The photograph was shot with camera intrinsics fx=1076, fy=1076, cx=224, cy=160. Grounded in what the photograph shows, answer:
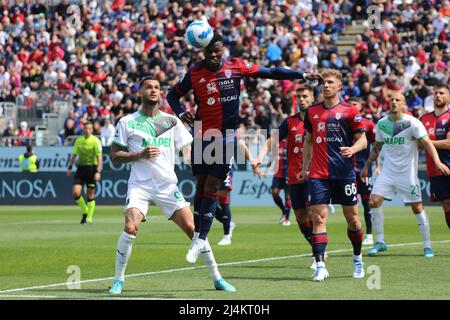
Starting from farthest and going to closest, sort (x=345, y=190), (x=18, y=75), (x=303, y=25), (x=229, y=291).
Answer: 1. (x=18, y=75)
2. (x=303, y=25)
3. (x=345, y=190)
4. (x=229, y=291)

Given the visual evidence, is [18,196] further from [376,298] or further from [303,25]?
[376,298]

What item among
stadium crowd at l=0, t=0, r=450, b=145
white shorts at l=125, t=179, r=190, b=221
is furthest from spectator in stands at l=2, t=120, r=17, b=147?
white shorts at l=125, t=179, r=190, b=221

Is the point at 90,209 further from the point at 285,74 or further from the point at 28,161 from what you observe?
the point at 285,74

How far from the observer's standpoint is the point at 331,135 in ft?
43.7

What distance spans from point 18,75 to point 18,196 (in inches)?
317

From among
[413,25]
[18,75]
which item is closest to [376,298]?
→ [413,25]

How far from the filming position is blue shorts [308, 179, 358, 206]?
1324 cm

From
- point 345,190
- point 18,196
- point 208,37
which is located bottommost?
point 18,196

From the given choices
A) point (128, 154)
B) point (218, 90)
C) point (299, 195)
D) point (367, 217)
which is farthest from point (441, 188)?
point (128, 154)

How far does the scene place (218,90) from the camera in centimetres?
1364

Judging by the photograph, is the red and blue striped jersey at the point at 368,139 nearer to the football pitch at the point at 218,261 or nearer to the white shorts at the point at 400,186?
the football pitch at the point at 218,261

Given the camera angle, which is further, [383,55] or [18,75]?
[18,75]

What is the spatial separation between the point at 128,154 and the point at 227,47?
29.4 metres

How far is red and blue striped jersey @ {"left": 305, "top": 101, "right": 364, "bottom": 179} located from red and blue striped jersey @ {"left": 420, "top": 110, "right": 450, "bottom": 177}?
3.73 meters
